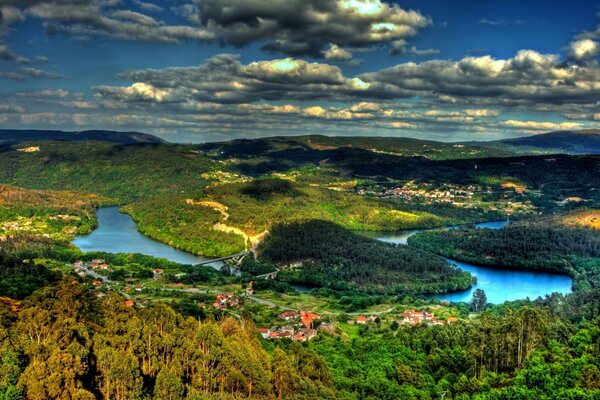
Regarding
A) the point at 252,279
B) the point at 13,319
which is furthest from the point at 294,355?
the point at 252,279

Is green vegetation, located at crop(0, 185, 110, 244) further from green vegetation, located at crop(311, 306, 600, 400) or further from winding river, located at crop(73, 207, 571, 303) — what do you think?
green vegetation, located at crop(311, 306, 600, 400)

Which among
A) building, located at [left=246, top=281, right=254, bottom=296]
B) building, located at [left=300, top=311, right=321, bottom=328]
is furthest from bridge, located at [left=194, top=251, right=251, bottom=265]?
building, located at [left=300, top=311, right=321, bottom=328]

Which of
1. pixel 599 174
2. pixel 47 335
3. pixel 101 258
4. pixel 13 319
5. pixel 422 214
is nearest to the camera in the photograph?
pixel 47 335

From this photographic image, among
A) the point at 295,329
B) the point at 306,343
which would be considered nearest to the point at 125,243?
the point at 295,329

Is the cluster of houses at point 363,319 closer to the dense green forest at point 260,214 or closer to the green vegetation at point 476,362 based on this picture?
the green vegetation at point 476,362

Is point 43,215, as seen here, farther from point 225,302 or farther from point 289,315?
point 289,315

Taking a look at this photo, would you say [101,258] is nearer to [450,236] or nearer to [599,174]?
[450,236]

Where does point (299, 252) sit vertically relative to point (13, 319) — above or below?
below
